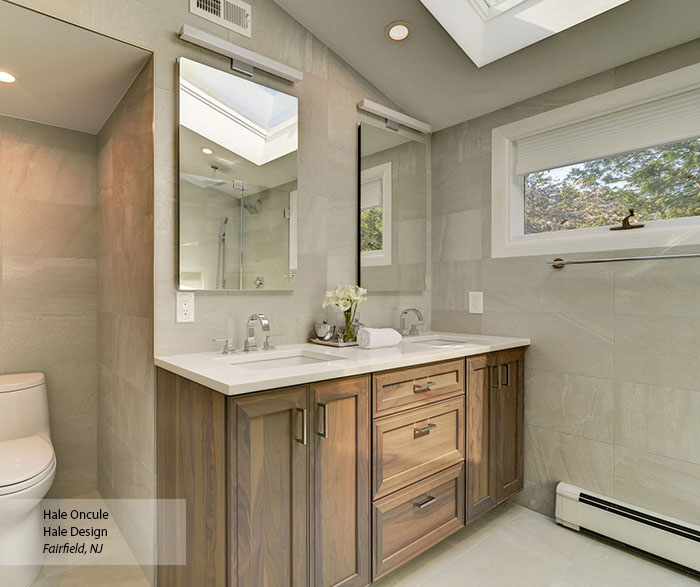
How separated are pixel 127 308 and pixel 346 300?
1019mm

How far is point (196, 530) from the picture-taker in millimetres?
1414

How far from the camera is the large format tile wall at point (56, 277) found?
2.30 meters

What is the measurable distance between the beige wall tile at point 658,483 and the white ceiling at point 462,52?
1.81 metres

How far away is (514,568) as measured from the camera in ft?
6.10

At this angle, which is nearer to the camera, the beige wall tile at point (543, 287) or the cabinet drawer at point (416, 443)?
the cabinet drawer at point (416, 443)

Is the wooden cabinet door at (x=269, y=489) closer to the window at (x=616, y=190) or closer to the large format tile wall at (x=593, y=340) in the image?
the large format tile wall at (x=593, y=340)

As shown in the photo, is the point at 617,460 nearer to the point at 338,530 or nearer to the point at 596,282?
the point at 596,282

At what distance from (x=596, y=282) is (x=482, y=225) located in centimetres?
71

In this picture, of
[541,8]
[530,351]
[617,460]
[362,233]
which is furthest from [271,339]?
[541,8]

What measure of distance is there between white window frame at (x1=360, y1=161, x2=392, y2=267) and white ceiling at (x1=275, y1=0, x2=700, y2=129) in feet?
1.51

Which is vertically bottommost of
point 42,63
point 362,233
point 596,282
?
point 596,282

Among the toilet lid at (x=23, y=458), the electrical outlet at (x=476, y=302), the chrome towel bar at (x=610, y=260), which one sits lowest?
the toilet lid at (x=23, y=458)

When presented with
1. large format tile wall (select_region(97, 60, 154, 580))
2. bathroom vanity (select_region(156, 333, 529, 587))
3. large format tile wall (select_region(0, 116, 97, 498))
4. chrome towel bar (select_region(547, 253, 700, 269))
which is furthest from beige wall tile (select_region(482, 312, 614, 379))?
large format tile wall (select_region(0, 116, 97, 498))

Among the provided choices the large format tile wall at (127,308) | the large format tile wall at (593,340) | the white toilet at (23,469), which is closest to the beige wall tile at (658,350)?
the large format tile wall at (593,340)
